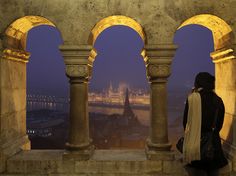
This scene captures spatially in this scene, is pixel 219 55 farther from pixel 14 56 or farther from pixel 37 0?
pixel 14 56

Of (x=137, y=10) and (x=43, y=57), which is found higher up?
(x=43, y=57)

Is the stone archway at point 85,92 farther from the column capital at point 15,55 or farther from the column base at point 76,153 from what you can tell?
the column capital at point 15,55

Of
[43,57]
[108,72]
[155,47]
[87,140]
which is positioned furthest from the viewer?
[43,57]

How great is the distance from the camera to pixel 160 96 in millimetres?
4848

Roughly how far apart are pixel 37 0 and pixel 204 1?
274 cm

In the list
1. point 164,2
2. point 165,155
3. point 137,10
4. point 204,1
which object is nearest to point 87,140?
point 165,155

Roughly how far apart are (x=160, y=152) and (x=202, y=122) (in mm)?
1711

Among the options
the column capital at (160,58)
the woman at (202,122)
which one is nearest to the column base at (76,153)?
the column capital at (160,58)

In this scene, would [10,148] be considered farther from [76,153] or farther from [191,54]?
[191,54]

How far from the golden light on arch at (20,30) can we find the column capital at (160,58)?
1.82m

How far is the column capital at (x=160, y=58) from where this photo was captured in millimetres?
4707

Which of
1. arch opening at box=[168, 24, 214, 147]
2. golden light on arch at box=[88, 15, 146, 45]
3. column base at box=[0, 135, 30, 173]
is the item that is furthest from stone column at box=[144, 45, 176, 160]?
arch opening at box=[168, 24, 214, 147]

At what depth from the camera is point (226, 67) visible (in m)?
5.13

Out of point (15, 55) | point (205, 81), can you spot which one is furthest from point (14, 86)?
point (205, 81)
